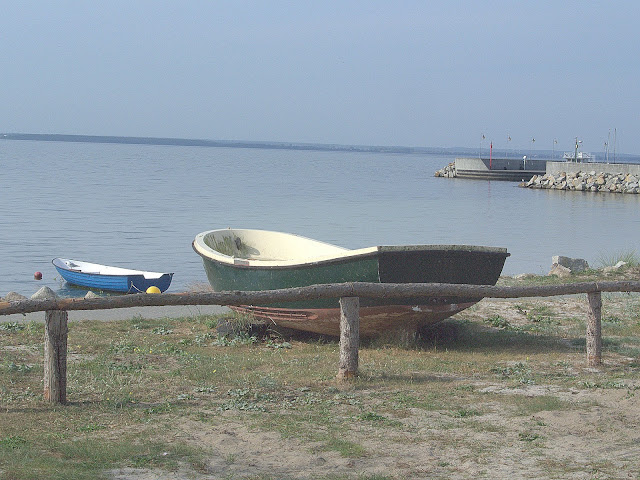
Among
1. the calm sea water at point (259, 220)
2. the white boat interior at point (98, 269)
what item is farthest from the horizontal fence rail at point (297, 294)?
the calm sea water at point (259, 220)

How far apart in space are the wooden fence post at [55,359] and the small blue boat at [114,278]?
11095 mm

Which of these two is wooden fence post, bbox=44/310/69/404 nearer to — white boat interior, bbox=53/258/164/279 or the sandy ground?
the sandy ground

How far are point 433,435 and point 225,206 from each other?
3869 centimetres

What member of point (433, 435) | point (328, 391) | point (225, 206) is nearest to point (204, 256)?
point (328, 391)

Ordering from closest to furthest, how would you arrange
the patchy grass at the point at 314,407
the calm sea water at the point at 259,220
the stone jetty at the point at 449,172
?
the patchy grass at the point at 314,407
the calm sea water at the point at 259,220
the stone jetty at the point at 449,172

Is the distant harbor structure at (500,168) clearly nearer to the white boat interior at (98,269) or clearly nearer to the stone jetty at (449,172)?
the stone jetty at (449,172)

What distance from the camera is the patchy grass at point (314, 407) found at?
565cm

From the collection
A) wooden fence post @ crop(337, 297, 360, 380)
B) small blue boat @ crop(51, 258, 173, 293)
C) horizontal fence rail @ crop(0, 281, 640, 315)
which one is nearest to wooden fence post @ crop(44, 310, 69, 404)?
horizontal fence rail @ crop(0, 281, 640, 315)

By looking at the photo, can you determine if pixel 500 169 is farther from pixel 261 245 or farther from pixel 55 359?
pixel 55 359

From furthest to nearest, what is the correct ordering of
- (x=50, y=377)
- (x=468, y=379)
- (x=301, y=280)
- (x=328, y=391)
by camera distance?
(x=301, y=280), (x=468, y=379), (x=328, y=391), (x=50, y=377)

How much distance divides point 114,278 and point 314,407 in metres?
12.6

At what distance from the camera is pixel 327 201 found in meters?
50.0

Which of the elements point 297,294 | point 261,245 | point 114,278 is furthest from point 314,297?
point 114,278

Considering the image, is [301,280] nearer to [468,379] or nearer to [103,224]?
[468,379]
